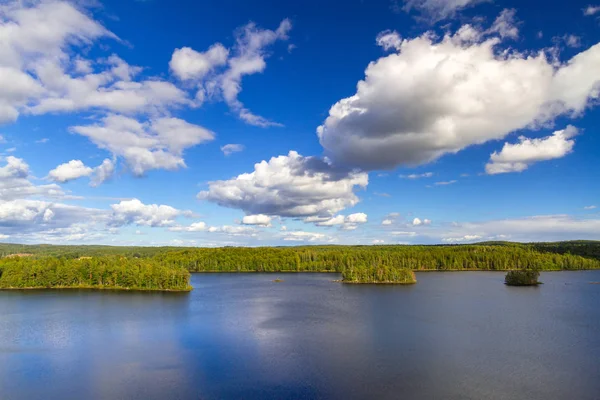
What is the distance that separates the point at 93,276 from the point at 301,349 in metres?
78.2

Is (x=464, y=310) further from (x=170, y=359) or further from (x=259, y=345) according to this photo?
(x=170, y=359)

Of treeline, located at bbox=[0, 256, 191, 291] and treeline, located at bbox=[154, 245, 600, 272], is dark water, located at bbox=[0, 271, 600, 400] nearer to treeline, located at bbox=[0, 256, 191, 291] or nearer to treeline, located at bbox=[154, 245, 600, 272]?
treeline, located at bbox=[0, 256, 191, 291]

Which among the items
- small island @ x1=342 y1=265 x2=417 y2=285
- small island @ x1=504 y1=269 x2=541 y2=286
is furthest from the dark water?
small island @ x1=342 y1=265 x2=417 y2=285

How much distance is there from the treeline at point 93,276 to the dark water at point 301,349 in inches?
667

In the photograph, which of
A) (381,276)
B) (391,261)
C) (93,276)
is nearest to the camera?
(93,276)

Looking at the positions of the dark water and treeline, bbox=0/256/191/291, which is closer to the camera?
the dark water

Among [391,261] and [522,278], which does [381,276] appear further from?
[391,261]

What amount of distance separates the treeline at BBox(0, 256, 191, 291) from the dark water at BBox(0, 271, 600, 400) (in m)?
17.0

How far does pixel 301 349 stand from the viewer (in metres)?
41.7

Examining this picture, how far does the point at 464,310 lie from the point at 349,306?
18940mm

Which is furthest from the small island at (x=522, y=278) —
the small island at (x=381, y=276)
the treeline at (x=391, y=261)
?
the treeline at (x=391, y=261)

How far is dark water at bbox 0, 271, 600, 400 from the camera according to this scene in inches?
1218

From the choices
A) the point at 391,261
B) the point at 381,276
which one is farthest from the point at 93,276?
the point at 391,261

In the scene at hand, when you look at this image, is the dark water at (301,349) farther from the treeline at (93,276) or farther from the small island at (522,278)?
the small island at (522,278)
